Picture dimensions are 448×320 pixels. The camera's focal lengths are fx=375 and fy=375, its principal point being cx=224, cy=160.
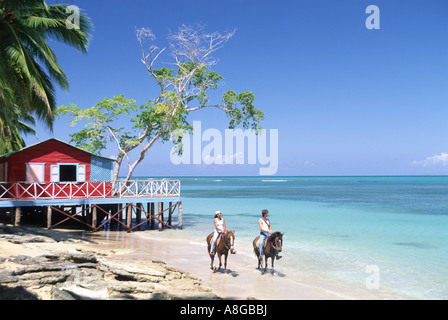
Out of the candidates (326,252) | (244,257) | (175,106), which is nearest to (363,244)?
(326,252)

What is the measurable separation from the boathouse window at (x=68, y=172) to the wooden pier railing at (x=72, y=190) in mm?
443

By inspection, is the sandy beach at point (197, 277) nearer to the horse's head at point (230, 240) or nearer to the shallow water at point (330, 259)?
the shallow water at point (330, 259)

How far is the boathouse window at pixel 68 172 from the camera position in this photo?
21422mm

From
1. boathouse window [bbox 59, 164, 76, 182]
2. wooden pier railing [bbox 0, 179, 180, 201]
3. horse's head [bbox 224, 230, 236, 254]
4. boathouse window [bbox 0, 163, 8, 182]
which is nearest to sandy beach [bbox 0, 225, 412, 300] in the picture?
horse's head [bbox 224, 230, 236, 254]

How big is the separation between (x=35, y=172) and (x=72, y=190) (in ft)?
7.22

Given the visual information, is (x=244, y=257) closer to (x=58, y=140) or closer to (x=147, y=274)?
(x=147, y=274)

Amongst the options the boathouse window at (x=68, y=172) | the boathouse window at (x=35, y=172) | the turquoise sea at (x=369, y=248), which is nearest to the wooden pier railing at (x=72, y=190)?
the boathouse window at (x=35, y=172)

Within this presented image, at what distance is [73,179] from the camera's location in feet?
76.6

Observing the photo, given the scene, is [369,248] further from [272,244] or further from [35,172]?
[35,172]

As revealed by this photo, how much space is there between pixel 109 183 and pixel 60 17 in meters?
10.7

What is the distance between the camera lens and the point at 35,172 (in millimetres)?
21031

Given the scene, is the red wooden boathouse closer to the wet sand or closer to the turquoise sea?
the wet sand

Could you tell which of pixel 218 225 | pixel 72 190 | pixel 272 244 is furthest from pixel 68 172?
pixel 272 244

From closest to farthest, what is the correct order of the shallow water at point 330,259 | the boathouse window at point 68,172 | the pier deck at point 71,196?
the shallow water at point 330,259, the pier deck at point 71,196, the boathouse window at point 68,172
